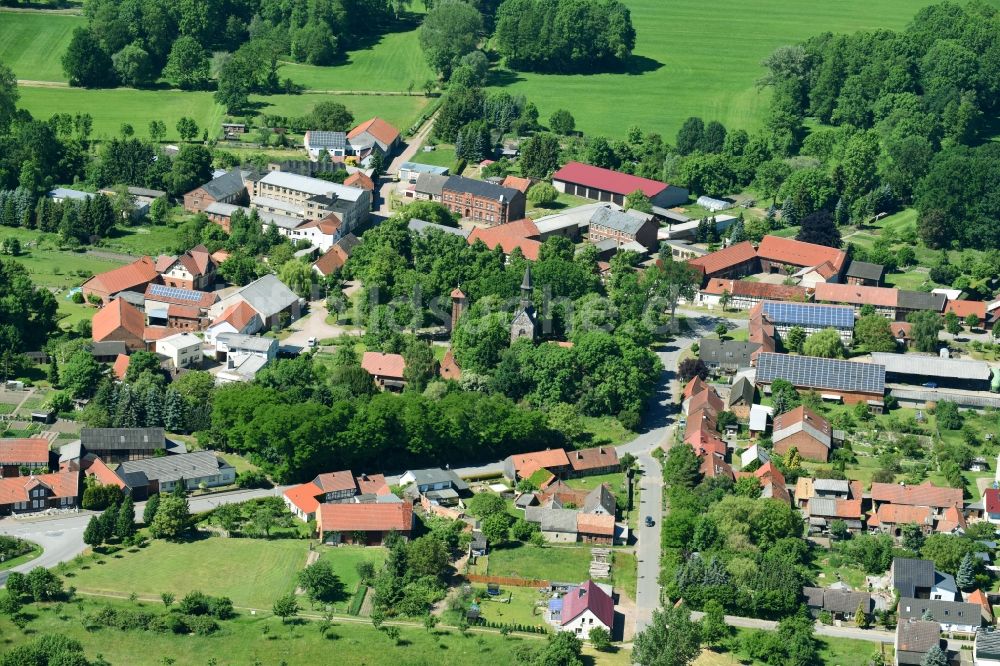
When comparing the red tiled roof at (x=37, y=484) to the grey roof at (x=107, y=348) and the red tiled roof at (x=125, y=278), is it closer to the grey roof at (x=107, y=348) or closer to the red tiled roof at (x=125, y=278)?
the grey roof at (x=107, y=348)

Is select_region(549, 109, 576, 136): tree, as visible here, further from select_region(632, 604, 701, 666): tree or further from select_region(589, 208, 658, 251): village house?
select_region(632, 604, 701, 666): tree

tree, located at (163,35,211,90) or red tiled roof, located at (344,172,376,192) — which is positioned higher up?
→ tree, located at (163,35,211,90)

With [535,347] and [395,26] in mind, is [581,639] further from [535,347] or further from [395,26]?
[395,26]

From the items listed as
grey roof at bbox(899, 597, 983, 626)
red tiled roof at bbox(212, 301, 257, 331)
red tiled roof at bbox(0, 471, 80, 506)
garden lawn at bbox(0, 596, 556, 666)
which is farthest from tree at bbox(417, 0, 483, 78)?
grey roof at bbox(899, 597, 983, 626)

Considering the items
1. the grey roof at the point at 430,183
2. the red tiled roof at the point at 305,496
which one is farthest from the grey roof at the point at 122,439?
the grey roof at the point at 430,183

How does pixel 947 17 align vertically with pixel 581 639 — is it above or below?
above

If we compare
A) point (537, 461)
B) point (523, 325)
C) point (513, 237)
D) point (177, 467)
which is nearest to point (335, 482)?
point (177, 467)

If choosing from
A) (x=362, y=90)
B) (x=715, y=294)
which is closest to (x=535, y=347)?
(x=715, y=294)
